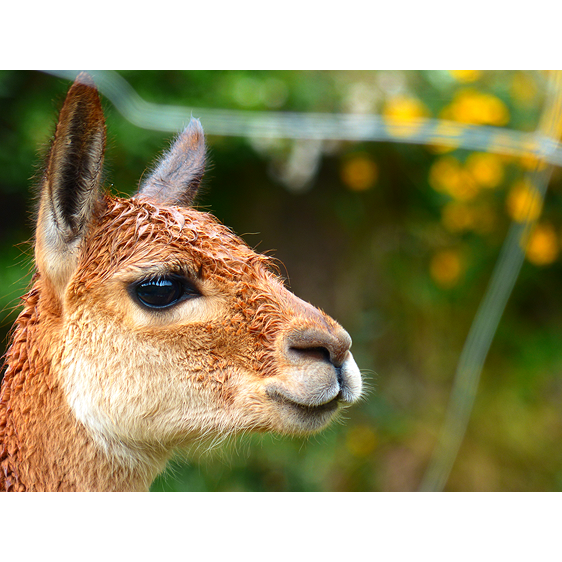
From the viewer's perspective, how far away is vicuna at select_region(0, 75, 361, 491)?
128cm

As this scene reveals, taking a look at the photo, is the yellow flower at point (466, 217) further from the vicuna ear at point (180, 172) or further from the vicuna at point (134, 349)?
the vicuna at point (134, 349)

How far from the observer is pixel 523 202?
3.41 meters

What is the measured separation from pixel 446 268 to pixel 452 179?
1.79 ft

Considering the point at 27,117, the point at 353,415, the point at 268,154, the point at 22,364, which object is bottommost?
the point at 22,364

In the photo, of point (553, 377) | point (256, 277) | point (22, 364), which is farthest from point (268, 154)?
point (553, 377)

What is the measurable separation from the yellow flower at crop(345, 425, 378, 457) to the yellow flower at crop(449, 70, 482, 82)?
1.99 m

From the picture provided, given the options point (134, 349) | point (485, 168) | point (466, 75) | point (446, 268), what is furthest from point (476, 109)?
point (134, 349)

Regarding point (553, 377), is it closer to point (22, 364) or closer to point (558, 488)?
point (558, 488)

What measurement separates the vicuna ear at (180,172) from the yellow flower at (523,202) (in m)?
2.37

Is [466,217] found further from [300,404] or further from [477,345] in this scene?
[300,404]

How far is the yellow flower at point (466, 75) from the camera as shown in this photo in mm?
2902

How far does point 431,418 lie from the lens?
3477 mm

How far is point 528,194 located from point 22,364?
295 cm

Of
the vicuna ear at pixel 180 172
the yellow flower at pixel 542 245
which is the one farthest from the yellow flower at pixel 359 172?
the vicuna ear at pixel 180 172
